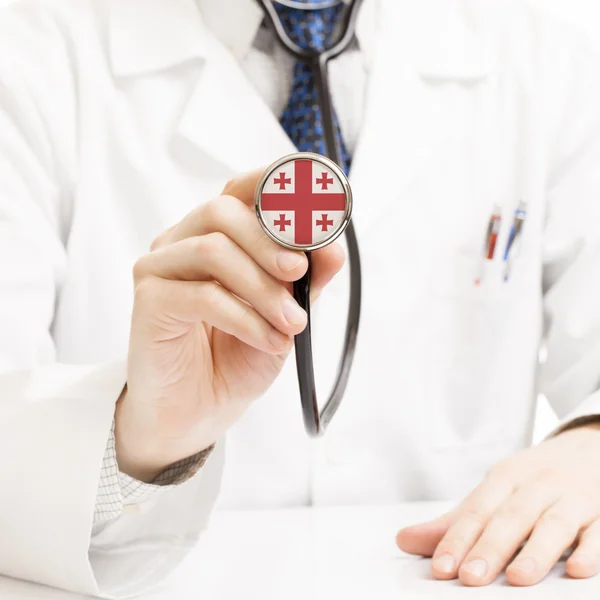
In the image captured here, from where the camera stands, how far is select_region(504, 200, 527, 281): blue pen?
37.9 inches

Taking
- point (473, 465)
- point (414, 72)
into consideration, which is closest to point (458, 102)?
point (414, 72)

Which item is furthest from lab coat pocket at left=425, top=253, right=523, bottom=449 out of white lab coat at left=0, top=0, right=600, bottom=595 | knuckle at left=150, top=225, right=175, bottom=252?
knuckle at left=150, top=225, right=175, bottom=252

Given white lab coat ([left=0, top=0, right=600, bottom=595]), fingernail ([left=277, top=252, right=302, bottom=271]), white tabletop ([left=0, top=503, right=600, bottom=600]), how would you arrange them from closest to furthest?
1. fingernail ([left=277, top=252, right=302, bottom=271])
2. white tabletop ([left=0, top=503, right=600, bottom=600])
3. white lab coat ([left=0, top=0, right=600, bottom=595])

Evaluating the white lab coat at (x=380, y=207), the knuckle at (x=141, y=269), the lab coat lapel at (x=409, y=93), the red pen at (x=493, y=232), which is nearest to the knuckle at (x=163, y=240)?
the knuckle at (x=141, y=269)

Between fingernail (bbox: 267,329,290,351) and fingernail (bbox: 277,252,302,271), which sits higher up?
fingernail (bbox: 277,252,302,271)

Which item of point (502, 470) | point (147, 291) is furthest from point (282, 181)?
point (502, 470)

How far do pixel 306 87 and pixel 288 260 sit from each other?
0.51 metres

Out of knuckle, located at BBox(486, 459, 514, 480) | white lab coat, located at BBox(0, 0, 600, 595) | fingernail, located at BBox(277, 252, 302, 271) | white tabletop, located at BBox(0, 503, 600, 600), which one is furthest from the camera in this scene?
white lab coat, located at BBox(0, 0, 600, 595)

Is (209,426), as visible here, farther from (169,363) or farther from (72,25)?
(72,25)

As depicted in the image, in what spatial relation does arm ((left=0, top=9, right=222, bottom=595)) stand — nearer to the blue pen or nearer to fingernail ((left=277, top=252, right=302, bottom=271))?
fingernail ((left=277, top=252, right=302, bottom=271))

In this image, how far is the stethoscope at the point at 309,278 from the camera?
510 mm

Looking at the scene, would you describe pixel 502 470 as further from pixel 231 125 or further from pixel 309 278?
pixel 231 125

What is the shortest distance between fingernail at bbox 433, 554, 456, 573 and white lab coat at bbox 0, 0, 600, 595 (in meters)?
0.30

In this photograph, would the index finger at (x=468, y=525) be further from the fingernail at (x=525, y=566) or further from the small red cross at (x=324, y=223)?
the small red cross at (x=324, y=223)
